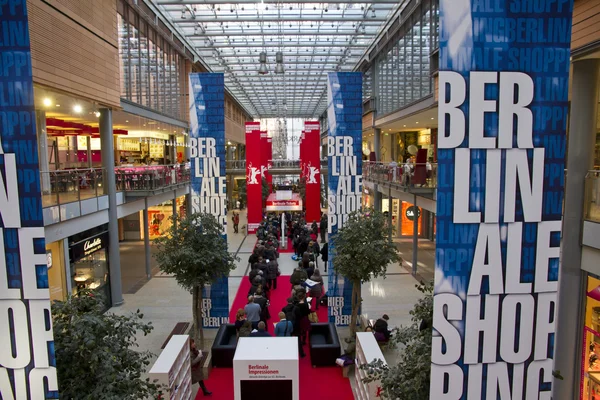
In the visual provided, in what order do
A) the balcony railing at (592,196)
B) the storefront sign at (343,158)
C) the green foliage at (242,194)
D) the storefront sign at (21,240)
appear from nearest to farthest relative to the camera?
the storefront sign at (21,240) → the balcony railing at (592,196) → the storefront sign at (343,158) → the green foliage at (242,194)

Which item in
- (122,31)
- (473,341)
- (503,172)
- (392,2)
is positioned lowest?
(473,341)

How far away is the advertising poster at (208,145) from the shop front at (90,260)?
144 inches

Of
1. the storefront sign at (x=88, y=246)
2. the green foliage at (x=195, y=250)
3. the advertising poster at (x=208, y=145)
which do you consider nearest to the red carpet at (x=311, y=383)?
the green foliage at (x=195, y=250)

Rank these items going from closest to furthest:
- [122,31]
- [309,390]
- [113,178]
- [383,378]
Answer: [383,378]
[309,390]
[113,178]
[122,31]

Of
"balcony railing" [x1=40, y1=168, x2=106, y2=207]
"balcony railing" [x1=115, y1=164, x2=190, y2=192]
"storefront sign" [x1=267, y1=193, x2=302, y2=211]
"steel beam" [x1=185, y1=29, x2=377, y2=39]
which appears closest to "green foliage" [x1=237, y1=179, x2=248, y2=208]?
"storefront sign" [x1=267, y1=193, x2=302, y2=211]

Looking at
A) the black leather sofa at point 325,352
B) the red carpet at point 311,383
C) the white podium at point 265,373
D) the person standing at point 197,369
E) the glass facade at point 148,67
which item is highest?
the glass facade at point 148,67

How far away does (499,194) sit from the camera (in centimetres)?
418

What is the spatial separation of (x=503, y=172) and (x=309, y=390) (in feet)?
20.3

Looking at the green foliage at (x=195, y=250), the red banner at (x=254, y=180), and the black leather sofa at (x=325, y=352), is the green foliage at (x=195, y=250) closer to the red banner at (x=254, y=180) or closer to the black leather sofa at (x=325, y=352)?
the black leather sofa at (x=325, y=352)

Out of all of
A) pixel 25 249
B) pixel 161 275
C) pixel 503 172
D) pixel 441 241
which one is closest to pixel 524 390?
pixel 441 241

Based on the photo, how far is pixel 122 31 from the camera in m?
17.1

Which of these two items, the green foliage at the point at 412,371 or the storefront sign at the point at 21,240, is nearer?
the storefront sign at the point at 21,240

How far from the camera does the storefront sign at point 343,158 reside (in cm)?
1161

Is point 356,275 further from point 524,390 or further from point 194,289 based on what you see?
point 524,390
